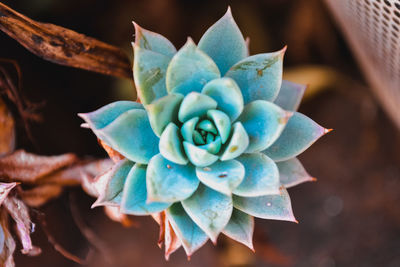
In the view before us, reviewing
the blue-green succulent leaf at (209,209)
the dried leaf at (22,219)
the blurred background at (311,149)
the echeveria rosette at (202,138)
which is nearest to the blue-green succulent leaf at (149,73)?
the echeveria rosette at (202,138)

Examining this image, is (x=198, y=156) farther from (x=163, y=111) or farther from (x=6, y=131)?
(x=6, y=131)

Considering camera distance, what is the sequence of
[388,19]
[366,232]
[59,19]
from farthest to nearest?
[366,232]
[59,19]
[388,19]

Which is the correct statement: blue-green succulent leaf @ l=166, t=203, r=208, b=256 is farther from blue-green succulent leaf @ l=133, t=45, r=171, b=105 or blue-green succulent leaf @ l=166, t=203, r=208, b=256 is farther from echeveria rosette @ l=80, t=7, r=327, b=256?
blue-green succulent leaf @ l=133, t=45, r=171, b=105

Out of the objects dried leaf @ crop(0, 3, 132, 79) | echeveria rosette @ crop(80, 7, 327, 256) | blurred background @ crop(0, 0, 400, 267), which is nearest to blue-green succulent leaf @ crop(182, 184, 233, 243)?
echeveria rosette @ crop(80, 7, 327, 256)

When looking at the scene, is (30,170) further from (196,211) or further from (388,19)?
(388,19)

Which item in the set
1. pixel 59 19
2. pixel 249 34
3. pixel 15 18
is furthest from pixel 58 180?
pixel 249 34

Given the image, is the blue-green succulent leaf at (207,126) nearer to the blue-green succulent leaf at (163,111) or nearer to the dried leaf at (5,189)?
the blue-green succulent leaf at (163,111)
